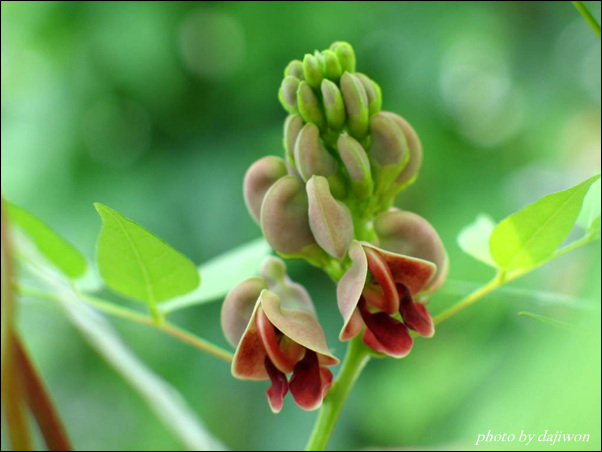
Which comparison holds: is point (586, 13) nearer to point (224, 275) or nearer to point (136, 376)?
point (224, 275)

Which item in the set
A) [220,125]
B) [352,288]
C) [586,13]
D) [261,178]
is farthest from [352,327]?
[220,125]

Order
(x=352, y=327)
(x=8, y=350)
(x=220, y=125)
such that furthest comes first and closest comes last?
(x=220, y=125), (x=352, y=327), (x=8, y=350)

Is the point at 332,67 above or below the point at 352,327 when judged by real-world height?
above

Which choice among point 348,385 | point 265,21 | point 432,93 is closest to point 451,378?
point 432,93

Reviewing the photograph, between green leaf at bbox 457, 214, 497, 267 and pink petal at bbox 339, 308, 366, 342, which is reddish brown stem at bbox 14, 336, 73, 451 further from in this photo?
green leaf at bbox 457, 214, 497, 267

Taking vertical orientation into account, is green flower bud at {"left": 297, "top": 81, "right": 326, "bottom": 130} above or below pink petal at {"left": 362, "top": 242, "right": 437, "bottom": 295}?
above

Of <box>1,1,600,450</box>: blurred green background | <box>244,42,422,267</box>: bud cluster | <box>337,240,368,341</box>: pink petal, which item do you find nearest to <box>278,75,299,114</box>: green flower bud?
<box>244,42,422,267</box>: bud cluster

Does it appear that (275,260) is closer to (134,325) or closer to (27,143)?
(134,325)

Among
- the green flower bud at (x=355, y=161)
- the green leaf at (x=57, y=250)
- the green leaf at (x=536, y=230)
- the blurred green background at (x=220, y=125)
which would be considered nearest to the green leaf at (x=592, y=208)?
the green leaf at (x=536, y=230)
